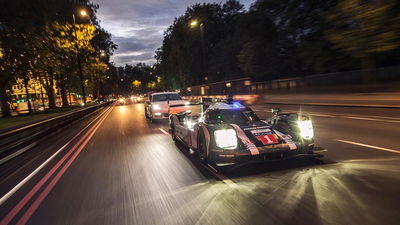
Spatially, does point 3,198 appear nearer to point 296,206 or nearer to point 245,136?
point 245,136

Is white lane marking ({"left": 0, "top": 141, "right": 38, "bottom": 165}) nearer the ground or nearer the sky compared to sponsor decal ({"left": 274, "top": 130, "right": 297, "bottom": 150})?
nearer the ground

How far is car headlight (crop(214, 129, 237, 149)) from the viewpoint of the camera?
6.47 metres

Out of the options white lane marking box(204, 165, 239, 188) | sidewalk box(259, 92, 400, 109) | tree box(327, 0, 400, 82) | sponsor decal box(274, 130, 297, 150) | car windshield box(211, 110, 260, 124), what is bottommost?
sidewalk box(259, 92, 400, 109)

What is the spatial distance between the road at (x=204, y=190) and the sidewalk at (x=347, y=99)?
9.38m

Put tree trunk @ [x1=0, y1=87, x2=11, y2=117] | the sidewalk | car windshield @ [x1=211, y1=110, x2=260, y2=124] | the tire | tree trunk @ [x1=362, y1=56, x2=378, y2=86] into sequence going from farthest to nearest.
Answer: tree trunk @ [x1=0, y1=87, x2=11, y2=117]
tree trunk @ [x1=362, y1=56, x2=378, y2=86]
the sidewalk
car windshield @ [x1=211, y1=110, x2=260, y2=124]
the tire

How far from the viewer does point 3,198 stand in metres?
6.12

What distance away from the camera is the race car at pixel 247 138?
6.31 meters

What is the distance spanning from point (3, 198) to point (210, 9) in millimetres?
71783

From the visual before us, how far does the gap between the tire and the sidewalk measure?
13.4m

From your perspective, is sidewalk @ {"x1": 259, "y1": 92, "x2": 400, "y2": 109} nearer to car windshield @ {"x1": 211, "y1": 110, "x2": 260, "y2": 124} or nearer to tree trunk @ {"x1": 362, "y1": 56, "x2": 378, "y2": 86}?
tree trunk @ {"x1": 362, "y1": 56, "x2": 378, "y2": 86}

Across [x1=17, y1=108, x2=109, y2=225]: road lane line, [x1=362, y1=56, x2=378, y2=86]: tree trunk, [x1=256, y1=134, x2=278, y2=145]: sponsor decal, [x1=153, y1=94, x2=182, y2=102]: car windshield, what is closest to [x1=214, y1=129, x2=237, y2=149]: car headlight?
[x1=256, y1=134, x2=278, y2=145]: sponsor decal

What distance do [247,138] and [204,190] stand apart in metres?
1.49

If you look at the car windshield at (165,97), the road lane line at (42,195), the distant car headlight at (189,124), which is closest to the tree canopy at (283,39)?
the car windshield at (165,97)

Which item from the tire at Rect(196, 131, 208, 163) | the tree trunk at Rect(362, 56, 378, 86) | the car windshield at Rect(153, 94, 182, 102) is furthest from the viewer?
the car windshield at Rect(153, 94, 182, 102)
